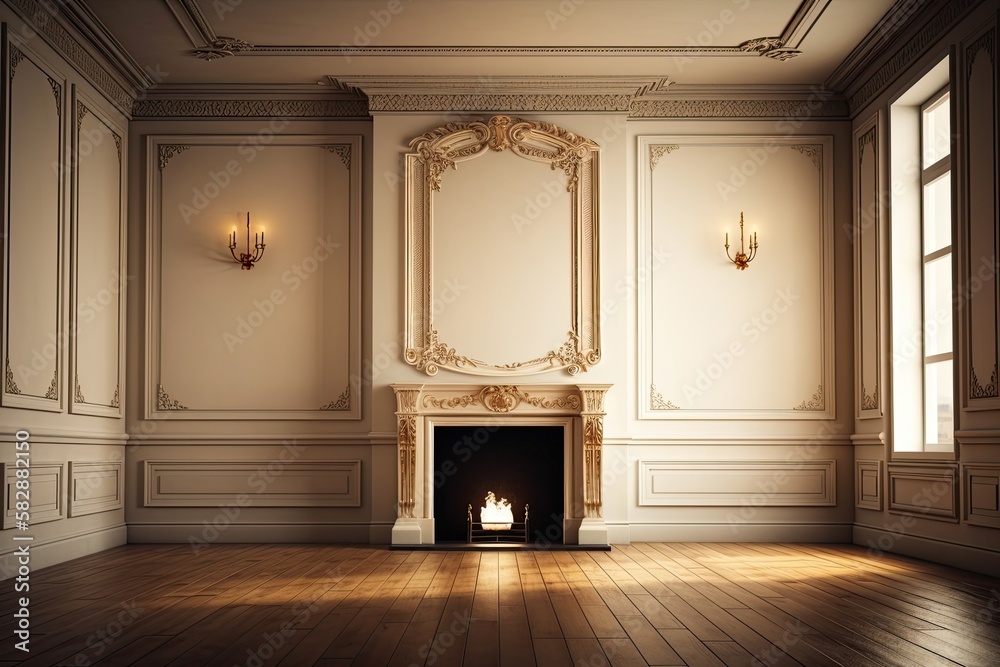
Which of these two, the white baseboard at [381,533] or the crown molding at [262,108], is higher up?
the crown molding at [262,108]

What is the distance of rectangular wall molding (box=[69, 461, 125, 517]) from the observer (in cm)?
616

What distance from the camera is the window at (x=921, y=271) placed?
616cm

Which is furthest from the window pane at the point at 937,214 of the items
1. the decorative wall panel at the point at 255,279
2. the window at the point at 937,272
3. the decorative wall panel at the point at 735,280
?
the decorative wall panel at the point at 255,279

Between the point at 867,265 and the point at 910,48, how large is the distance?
5.10 feet

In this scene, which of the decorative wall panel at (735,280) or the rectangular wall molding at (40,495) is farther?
the decorative wall panel at (735,280)

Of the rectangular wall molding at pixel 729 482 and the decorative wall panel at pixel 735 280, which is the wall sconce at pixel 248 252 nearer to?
the decorative wall panel at pixel 735 280

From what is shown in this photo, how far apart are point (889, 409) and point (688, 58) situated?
2.85 metres

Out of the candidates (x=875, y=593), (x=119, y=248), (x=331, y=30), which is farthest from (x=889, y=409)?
(x=119, y=248)

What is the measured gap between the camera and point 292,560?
19.7ft

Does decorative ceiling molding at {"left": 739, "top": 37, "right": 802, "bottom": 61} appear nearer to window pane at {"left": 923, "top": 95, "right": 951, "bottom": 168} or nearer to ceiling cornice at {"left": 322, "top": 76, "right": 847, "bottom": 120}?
ceiling cornice at {"left": 322, "top": 76, "right": 847, "bottom": 120}

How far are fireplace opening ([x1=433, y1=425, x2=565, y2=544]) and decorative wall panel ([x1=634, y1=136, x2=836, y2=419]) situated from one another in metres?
0.85

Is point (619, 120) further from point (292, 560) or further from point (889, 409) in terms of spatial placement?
point (292, 560)

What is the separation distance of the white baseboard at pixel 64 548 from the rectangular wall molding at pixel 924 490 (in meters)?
5.37

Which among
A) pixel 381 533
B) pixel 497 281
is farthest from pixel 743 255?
pixel 381 533
